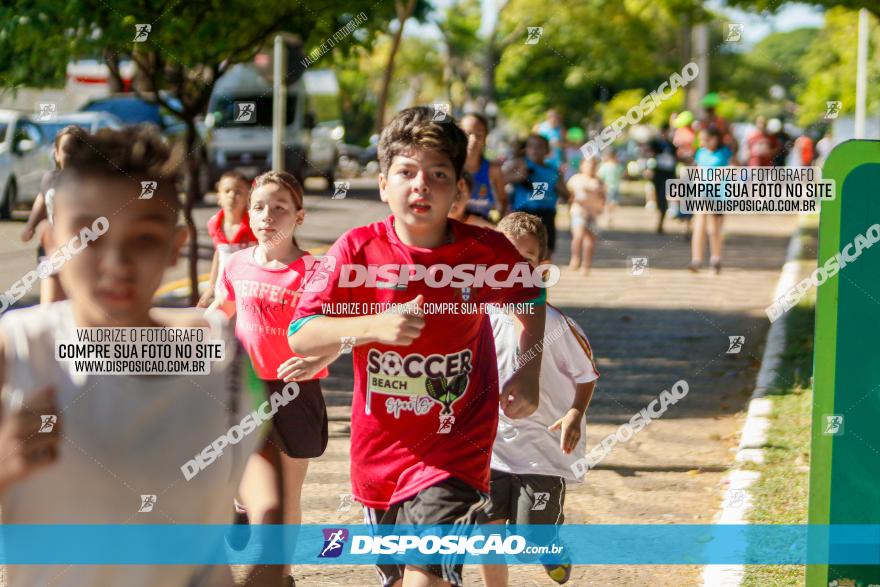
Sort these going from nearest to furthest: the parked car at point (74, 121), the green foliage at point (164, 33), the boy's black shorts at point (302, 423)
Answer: the boy's black shorts at point (302, 423)
the green foliage at point (164, 33)
the parked car at point (74, 121)

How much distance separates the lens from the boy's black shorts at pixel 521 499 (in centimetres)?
488

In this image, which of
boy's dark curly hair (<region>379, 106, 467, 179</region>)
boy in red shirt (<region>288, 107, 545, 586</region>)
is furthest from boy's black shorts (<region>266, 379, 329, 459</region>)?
boy's dark curly hair (<region>379, 106, 467, 179</region>)

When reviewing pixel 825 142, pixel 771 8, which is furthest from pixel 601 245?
pixel 825 142

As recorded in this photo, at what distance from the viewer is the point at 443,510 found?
3760 millimetres

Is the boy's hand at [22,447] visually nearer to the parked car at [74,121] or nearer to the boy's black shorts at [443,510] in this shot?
the boy's black shorts at [443,510]

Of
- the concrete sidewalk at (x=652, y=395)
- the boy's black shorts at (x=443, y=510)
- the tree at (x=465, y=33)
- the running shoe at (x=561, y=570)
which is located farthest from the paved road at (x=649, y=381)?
the tree at (x=465, y=33)

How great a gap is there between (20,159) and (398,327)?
62.7 feet

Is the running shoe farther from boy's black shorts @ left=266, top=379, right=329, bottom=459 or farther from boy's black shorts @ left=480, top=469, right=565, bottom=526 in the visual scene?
boy's black shorts @ left=266, top=379, right=329, bottom=459

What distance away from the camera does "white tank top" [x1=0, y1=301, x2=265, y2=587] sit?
7.51ft

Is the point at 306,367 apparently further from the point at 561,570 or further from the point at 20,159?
the point at 20,159

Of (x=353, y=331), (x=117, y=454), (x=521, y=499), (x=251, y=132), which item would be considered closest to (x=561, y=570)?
(x=521, y=499)

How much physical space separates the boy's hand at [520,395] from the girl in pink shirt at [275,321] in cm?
114

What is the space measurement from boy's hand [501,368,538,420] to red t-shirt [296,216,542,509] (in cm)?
6

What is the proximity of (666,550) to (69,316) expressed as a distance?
4.14 meters
